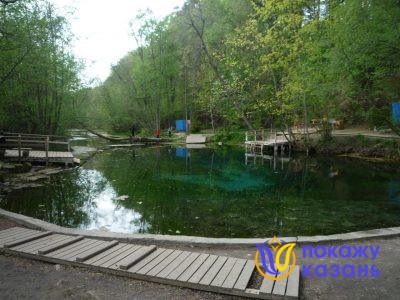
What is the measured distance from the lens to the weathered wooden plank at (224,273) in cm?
430

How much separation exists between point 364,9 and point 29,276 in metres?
11.7

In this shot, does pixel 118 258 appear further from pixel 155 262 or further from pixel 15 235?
pixel 15 235

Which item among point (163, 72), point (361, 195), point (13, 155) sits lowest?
point (361, 195)

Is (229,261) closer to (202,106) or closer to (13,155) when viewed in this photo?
(13,155)

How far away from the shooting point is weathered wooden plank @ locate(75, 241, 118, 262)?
505 cm

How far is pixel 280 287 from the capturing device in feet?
13.8

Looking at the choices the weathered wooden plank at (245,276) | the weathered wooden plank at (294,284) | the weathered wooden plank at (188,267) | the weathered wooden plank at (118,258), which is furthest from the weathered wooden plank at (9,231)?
the weathered wooden plank at (294,284)

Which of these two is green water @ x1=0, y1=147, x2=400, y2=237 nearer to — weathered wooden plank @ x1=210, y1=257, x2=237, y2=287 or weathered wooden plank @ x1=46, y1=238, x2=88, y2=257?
weathered wooden plank @ x1=46, y1=238, x2=88, y2=257

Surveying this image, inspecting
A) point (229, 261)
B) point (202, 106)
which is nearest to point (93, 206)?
point (229, 261)

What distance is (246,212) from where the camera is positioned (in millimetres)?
9711

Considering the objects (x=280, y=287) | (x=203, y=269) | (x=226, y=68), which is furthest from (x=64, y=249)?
(x=226, y=68)

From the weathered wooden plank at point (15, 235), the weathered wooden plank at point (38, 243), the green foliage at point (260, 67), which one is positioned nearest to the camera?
the weathered wooden plank at point (38, 243)

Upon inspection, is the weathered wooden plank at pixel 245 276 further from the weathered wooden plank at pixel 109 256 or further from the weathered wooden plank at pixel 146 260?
the weathered wooden plank at pixel 109 256

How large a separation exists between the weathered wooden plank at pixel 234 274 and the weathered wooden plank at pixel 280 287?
532 mm
